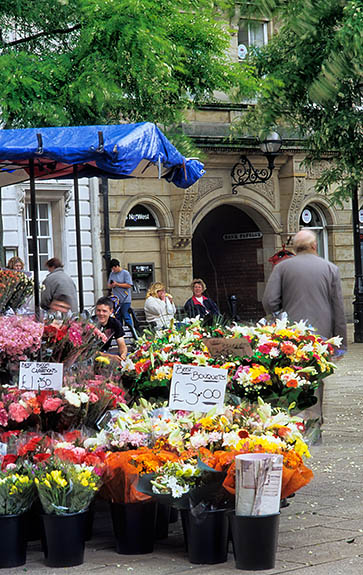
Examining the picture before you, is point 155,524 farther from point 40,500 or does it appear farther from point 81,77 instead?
point 81,77

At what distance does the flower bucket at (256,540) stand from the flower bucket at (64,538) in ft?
2.69

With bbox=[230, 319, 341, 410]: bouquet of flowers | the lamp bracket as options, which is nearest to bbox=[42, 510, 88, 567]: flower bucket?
bbox=[230, 319, 341, 410]: bouquet of flowers

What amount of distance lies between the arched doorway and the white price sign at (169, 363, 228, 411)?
69.6 ft

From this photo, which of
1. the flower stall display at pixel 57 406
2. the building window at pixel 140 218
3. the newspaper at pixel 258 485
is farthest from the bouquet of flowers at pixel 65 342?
the building window at pixel 140 218

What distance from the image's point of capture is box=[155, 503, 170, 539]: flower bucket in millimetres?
6137

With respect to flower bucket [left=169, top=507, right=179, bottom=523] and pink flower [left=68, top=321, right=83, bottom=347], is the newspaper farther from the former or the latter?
pink flower [left=68, top=321, right=83, bottom=347]

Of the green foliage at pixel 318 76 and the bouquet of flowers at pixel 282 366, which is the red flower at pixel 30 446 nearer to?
the bouquet of flowers at pixel 282 366

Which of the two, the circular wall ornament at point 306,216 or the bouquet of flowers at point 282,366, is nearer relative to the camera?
the bouquet of flowers at point 282,366

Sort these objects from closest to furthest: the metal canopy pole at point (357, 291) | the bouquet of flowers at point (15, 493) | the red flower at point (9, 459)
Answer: the bouquet of flowers at point (15, 493)
the red flower at point (9, 459)
the metal canopy pole at point (357, 291)

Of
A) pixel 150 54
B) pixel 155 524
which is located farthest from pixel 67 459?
pixel 150 54

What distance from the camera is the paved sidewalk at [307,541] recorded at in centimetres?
549

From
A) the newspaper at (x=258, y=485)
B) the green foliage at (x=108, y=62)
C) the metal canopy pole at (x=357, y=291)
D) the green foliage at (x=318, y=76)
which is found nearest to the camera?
the newspaper at (x=258, y=485)

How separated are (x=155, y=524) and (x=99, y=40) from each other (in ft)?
29.1

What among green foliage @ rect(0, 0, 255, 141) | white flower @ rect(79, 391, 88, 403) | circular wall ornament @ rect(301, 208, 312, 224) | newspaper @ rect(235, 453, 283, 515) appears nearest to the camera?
newspaper @ rect(235, 453, 283, 515)
